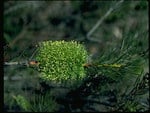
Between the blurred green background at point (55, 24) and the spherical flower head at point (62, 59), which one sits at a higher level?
the blurred green background at point (55, 24)

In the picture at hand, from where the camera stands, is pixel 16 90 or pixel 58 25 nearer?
pixel 16 90

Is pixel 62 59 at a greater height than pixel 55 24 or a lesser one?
lesser

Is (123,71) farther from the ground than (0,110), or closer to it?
farther from the ground

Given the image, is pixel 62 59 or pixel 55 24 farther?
pixel 55 24

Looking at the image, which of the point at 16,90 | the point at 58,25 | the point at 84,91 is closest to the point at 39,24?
the point at 58,25

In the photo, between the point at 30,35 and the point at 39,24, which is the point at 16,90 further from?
the point at 39,24
